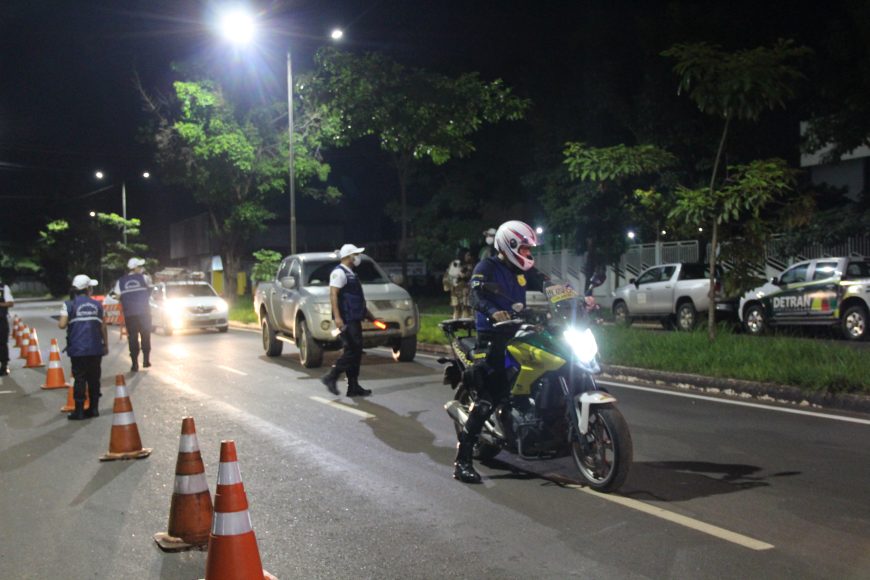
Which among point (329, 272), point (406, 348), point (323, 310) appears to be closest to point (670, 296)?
point (406, 348)

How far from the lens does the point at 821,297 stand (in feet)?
54.2

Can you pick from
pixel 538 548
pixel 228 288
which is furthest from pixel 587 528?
pixel 228 288

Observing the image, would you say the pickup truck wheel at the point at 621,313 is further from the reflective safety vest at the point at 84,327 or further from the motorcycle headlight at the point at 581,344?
the motorcycle headlight at the point at 581,344

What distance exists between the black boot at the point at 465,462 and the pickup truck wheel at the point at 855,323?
1237 cm

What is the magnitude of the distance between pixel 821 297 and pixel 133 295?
12992 mm

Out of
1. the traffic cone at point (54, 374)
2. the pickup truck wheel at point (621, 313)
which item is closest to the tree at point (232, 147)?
the pickup truck wheel at point (621, 313)

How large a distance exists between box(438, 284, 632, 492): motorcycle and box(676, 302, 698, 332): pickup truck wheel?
14.8 m

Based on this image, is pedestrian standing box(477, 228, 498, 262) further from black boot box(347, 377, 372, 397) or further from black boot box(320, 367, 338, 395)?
black boot box(320, 367, 338, 395)

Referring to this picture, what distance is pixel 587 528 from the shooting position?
507cm

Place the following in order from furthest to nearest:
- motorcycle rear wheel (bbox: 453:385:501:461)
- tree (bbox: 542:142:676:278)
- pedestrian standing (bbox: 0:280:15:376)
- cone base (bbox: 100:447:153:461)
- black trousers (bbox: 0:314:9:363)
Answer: tree (bbox: 542:142:676:278), black trousers (bbox: 0:314:9:363), pedestrian standing (bbox: 0:280:15:376), cone base (bbox: 100:447:153:461), motorcycle rear wheel (bbox: 453:385:501:461)

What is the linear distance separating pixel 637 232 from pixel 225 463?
89.6ft

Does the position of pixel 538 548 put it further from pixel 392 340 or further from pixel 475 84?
pixel 475 84

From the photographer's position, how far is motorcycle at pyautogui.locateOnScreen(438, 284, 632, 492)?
5.60 meters

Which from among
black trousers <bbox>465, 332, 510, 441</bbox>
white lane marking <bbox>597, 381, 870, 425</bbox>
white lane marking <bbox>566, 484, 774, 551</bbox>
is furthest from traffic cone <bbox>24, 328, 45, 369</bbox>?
white lane marking <bbox>566, 484, 774, 551</bbox>
